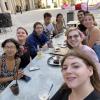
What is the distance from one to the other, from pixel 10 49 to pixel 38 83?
0.62 metres

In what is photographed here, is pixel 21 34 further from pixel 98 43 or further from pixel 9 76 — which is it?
pixel 98 43

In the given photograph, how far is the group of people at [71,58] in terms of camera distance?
49.6 inches

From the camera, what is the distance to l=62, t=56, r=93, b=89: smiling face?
48.5 inches

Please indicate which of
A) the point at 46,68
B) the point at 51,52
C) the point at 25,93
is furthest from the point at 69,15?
the point at 25,93

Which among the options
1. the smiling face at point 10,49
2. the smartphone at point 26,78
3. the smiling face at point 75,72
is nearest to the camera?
the smiling face at point 75,72

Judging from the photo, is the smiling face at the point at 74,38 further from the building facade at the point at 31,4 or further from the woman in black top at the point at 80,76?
the building facade at the point at 31,4

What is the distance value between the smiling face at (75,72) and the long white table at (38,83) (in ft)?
2.22

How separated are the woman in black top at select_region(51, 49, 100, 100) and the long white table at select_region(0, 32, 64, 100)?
2.11 feet

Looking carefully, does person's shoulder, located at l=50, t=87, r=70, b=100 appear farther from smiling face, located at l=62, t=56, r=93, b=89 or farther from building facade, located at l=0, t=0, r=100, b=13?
building facade, located at l=0, t=0, r=100, b=13

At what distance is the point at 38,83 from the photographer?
2.19 metres

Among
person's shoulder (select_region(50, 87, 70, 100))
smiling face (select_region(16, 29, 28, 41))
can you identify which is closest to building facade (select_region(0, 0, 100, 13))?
smiling face (select_region(16, 29, 28, 41))

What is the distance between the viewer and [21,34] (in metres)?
3.27

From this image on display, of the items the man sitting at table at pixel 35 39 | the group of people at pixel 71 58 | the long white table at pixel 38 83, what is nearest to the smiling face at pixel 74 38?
the group of people at pixel 71 58

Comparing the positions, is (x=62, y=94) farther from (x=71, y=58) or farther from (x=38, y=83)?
(x=38, y=83)
